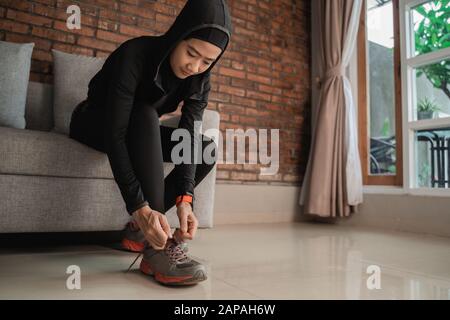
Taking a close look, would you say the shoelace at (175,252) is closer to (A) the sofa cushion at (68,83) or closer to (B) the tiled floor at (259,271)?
(B) the tiled floor at (259,271)

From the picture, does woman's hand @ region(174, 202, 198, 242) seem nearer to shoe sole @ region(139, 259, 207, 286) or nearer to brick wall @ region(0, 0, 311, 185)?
shoe sole @ region(139, 259, 207, 286)

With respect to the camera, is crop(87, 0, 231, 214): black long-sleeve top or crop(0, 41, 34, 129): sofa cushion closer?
crop(87, 0, 231, 214): black long-sleeve top

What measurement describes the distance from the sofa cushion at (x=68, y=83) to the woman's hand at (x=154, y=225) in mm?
1130

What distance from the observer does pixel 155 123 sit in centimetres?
113

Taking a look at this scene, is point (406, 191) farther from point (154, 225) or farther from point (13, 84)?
point (13, 84)

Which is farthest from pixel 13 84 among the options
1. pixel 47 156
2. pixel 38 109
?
pixel 47 156

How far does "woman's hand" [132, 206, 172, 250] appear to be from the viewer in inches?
37.8

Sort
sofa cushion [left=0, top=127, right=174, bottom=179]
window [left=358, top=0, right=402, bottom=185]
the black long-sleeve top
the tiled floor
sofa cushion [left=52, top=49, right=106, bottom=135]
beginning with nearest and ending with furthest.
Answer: the tiled floor
the black long-sleeve top
sofa cushion [left=0, top=127, right=174, bottom=179]
sofa cushion [left=52, top=49, right=106, bottom=135]
window [left=358, top=0, right=402, bottom=185]

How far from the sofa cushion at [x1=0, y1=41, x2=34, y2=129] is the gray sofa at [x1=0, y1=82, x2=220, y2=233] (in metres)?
0.41

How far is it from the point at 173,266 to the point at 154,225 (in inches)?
4.9

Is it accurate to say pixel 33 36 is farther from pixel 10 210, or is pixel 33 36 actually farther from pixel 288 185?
pixel 288 185

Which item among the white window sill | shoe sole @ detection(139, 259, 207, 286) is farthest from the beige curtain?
shoe sole @ detection(139, 259, 207, 286)

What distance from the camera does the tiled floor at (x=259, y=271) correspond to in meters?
0.93

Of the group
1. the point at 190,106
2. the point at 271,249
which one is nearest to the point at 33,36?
the point at 190,106
